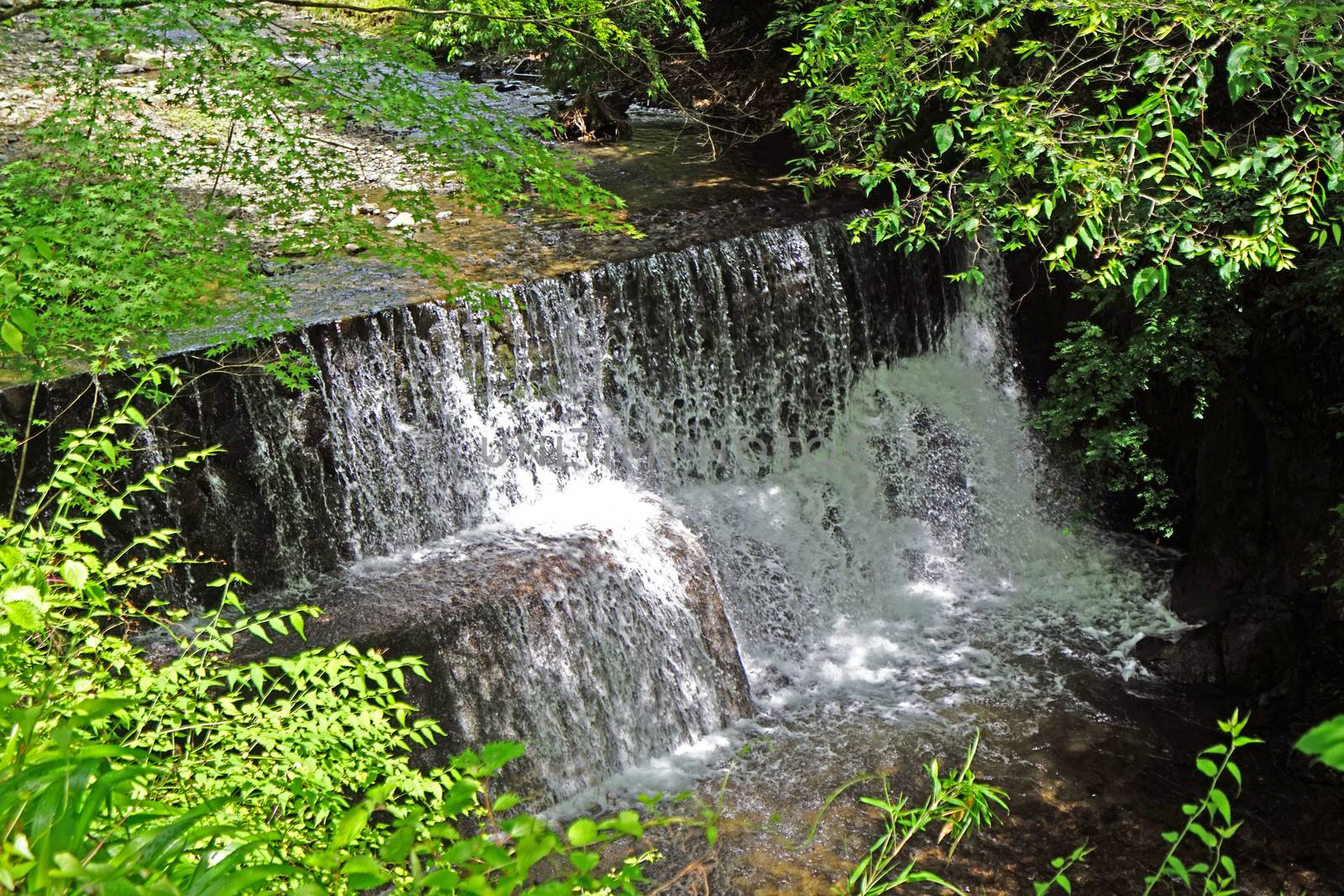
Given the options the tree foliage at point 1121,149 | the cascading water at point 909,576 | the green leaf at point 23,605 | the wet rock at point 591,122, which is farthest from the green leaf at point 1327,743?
the wet rock at point 591,122

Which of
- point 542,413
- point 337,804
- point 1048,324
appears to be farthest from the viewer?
point 1048,324

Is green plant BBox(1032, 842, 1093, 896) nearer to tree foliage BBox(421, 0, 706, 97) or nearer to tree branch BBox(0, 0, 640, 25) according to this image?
tree branch BBox(0, 0, 640, 25)

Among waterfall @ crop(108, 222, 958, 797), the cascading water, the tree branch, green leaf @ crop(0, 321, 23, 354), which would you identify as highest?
the tree branch

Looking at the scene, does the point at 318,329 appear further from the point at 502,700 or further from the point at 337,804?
the point at 337,804

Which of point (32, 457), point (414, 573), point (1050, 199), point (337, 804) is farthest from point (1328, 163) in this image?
point (32, 457)

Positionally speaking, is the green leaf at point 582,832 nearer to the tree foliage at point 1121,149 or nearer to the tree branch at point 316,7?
the tree foliage at point 1121,149

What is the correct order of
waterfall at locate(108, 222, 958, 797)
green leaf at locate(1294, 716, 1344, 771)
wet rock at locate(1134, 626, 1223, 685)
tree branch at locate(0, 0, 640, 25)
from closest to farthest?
1. green leaf at locate(1294, 716, 1344, 771)
2. tree branch at locate(0, 0, 640, 25)
3. waterfall at locate(108, 222, 958, 797)
4. wet rock at locate(1134, 626, 1223, 685)

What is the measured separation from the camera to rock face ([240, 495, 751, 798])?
16.6ft

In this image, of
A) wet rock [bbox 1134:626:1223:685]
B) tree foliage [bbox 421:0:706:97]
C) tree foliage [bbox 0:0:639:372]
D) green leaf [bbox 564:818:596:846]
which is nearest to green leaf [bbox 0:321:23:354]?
green leaf [bbox 564:818:596:846]

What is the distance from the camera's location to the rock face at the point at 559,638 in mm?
5074

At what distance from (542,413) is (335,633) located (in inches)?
86.9

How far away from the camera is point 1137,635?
6.74 meters

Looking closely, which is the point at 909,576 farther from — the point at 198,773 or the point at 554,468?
the point at 198,773

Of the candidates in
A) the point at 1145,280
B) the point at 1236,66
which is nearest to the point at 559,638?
the point at 1145,280
